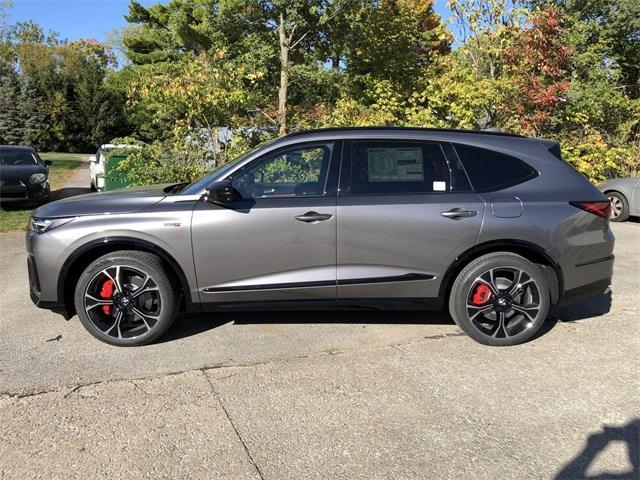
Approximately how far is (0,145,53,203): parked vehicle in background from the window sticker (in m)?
9.38

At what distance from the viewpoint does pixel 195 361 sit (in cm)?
397

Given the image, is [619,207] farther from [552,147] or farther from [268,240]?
[268,240]

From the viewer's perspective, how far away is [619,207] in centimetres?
1024

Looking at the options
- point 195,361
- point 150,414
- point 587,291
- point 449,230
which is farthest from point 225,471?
point 587,291

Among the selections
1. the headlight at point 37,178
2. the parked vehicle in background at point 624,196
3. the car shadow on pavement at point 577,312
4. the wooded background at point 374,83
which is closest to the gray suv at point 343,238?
the car shadow on pavement at point 577,312

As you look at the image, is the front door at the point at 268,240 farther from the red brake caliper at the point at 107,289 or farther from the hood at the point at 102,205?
the red brake caliper at the point at 107,289

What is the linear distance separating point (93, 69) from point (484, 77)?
104 feet

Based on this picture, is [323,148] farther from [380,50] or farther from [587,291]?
[380,50]

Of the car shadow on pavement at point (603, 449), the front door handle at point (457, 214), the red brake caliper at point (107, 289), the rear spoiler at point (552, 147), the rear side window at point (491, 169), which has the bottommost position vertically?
the car shadow on pavement at point (603, 449)

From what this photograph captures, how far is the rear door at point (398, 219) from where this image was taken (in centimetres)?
409

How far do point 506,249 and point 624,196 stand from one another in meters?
7.30

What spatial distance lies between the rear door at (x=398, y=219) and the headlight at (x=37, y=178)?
367 inches

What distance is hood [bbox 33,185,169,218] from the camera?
4.12m

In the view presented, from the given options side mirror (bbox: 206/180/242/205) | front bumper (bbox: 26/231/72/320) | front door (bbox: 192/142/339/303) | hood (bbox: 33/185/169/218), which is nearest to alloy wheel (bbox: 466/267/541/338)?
front door (bbox: 192/142/339/303)
